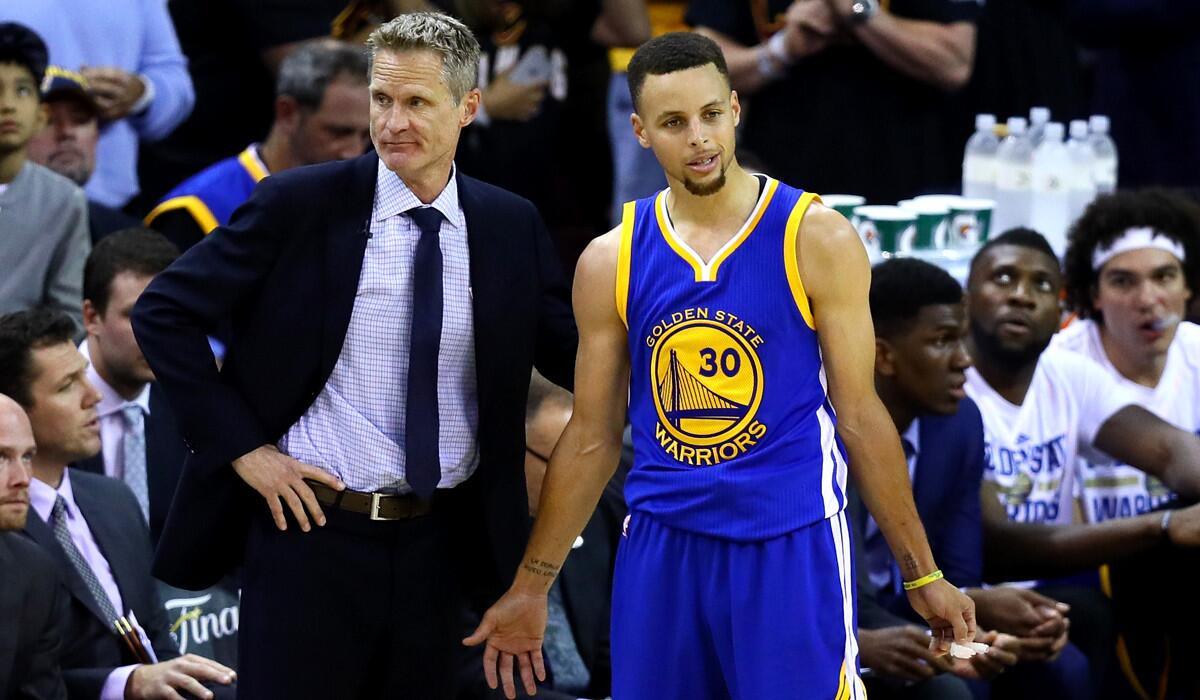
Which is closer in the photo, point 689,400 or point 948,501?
point 689,400

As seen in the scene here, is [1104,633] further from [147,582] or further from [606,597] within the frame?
[147,582]

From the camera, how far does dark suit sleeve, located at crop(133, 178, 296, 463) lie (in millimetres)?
3514

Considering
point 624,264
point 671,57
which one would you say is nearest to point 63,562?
point 624,264

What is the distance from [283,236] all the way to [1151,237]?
11.3ft

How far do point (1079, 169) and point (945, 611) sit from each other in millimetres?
3527

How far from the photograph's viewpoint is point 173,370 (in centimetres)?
352

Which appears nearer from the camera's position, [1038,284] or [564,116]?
[1038,284]

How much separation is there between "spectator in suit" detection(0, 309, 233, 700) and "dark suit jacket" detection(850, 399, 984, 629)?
73.3 inches

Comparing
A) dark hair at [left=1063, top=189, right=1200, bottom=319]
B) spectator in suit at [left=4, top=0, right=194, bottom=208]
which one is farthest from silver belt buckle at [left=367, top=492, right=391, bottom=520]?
dark hair at [left=1063, top=189, right=1200, bottom=319]

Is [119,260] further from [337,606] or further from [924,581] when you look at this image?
[924,581]

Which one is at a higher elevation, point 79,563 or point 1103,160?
point 1103,160

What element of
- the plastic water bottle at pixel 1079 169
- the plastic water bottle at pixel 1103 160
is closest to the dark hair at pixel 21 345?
the plastic water bottle at pixel 1079 169

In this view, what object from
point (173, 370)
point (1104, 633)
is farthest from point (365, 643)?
point (1104, 633)

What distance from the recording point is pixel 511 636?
375cm
